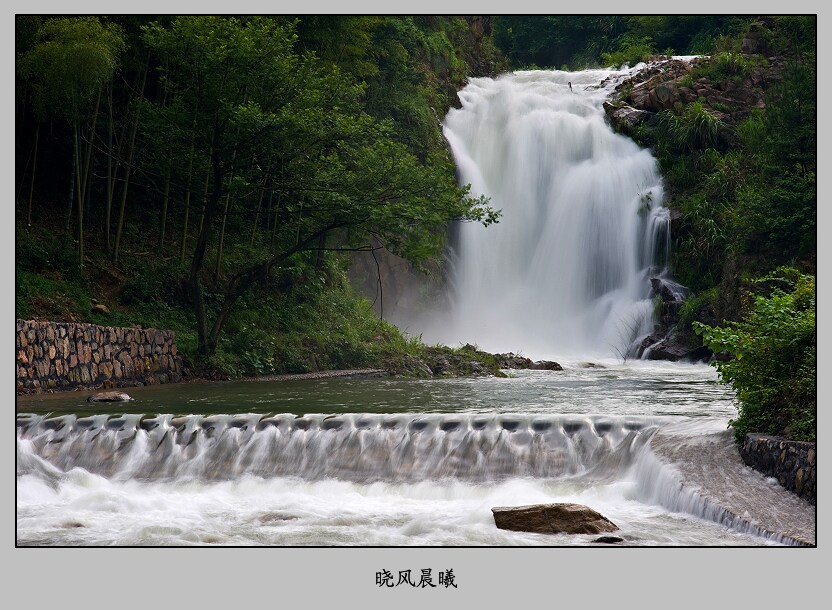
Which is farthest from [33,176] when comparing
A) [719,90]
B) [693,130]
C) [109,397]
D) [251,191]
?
[719,90]

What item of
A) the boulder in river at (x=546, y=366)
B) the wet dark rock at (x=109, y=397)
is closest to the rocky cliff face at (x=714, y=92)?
the boulder in river at (x=546, y=366)

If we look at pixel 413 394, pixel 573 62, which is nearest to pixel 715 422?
pixel 413 394

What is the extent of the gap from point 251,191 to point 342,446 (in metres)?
8.32

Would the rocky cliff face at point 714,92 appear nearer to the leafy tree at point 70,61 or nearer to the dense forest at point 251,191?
the dense forest at point 251,191

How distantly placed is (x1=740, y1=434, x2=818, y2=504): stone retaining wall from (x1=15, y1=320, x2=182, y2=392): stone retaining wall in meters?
8.57

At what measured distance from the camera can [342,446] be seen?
8.86 metres

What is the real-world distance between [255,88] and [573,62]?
2612 cm

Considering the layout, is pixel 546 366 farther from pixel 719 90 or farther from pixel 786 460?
pixel 719 90

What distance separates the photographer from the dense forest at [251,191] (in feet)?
48.3

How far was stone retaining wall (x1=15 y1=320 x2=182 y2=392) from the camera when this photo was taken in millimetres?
12109

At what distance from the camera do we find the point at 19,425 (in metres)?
9.48

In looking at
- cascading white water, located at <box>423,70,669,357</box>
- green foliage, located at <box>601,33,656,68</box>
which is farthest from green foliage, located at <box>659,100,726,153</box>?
green foliage, located at <box>601,33,656,68</box>

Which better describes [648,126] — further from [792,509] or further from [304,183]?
[792,509]

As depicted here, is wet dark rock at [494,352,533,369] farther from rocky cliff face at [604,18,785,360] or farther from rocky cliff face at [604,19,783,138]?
rocky cliff face at [604,19,783,138]
